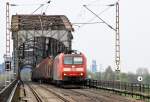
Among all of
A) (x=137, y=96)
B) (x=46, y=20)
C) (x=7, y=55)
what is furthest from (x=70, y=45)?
(x=137, y=96)

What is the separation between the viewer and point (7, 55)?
156ft

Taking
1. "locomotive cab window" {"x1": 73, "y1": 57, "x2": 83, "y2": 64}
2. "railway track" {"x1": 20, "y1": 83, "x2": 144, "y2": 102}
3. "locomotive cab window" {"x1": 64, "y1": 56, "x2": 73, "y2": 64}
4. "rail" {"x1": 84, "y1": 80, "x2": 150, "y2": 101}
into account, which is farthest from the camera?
"locomotive cab window" {"x1": 73, "y1": 57, "x2": 83, "y2": 64}

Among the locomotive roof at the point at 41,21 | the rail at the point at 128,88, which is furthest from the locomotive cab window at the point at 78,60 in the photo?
the locomotive roof at the point at 41,21

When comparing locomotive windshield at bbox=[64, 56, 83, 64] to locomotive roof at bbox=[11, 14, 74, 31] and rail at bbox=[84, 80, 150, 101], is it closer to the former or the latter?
rail at bbox=[84, 80, 150, 101]

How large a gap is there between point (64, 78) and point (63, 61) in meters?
1.91

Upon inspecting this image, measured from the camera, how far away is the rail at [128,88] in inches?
1308

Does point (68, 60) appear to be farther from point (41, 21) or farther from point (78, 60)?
point (41, 21)

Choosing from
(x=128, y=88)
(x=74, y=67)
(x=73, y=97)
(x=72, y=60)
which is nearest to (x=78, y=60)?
(x=72, y=60)

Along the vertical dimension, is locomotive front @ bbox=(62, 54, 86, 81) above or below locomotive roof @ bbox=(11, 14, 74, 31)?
below

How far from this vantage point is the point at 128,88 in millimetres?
39344

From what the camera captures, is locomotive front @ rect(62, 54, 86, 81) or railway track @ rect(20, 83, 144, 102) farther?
locomotive front @ rect(62, 54, 86, 81)

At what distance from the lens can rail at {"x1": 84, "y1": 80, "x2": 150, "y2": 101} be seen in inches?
1308

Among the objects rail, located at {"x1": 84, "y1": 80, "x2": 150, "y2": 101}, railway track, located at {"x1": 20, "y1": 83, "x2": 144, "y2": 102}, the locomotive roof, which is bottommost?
railway track, located at {"x1": 20, "y1": 83, "x2": 144, "y2": 102}

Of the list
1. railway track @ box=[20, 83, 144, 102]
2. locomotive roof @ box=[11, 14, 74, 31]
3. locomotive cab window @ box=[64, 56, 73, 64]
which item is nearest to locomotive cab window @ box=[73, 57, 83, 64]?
locomotive cab window @ box=[64, 56, 73, 64]
